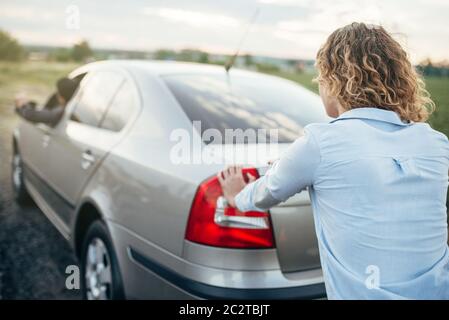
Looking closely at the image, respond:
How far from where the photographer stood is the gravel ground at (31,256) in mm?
3270

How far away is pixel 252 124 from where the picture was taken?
2572 mm

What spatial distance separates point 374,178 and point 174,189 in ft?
3.52

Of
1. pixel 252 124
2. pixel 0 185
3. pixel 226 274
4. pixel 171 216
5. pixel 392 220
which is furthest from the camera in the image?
pixel 0 185

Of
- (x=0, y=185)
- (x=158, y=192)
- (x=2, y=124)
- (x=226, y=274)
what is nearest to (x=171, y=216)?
(x=158, y=192)

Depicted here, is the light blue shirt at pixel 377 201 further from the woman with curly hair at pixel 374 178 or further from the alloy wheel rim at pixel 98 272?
the alloy wheel rim at pixel 98 272

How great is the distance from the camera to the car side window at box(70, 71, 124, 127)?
325 centimetres

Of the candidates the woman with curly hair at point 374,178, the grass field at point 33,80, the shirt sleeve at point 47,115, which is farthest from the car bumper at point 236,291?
the grass field at point 33,80

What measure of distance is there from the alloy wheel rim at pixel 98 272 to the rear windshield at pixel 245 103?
3.16ft

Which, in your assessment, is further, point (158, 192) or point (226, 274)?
point (158, 192)

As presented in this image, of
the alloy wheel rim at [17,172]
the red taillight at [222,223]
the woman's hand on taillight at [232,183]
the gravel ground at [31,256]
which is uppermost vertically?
the woman's hand on taillight at [232,183]

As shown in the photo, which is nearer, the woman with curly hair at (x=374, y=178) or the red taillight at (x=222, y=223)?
the woman with curly hair at (x=374, y=178)

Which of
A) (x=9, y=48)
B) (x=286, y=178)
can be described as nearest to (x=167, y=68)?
(x=286, y=178)

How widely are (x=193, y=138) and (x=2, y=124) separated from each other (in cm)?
1020

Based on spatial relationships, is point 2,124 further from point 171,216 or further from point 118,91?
point 171,216
